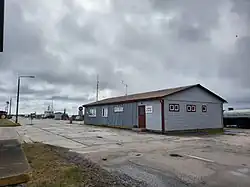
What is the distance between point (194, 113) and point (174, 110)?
2621mm

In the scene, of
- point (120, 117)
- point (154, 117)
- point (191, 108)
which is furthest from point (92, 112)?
point (191, 108)

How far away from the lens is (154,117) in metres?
23.7

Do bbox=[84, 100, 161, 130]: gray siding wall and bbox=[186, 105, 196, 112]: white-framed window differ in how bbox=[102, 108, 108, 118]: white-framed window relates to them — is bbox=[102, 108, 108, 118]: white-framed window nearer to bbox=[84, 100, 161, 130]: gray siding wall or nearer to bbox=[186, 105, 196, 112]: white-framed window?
bbox=[84, 100, 161, 130]: gray siding wall

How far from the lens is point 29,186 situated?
18.7 feet

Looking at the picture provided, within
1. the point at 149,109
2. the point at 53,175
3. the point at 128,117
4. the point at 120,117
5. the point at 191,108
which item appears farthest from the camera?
the point at 120,117

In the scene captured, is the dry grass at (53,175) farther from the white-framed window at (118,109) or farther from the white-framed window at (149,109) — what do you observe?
the white-framed window at (118,109)

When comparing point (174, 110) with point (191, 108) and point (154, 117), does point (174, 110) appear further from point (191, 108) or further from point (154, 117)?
point (191, 108)

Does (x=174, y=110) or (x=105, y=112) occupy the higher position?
(x=105, y=112)

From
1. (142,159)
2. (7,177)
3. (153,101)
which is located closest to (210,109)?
(153,101)

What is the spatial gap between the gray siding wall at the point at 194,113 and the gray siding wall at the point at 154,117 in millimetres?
713

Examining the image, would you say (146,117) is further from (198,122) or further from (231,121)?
(231,121)

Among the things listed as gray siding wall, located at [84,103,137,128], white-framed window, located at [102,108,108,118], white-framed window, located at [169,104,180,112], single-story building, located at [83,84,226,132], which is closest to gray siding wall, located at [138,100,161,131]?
single-story building, located at [83,84,226,132]

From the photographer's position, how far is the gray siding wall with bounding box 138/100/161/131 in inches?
909

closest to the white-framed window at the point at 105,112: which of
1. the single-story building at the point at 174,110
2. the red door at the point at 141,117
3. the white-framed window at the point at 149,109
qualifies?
the single-story building at the point at 174,110
